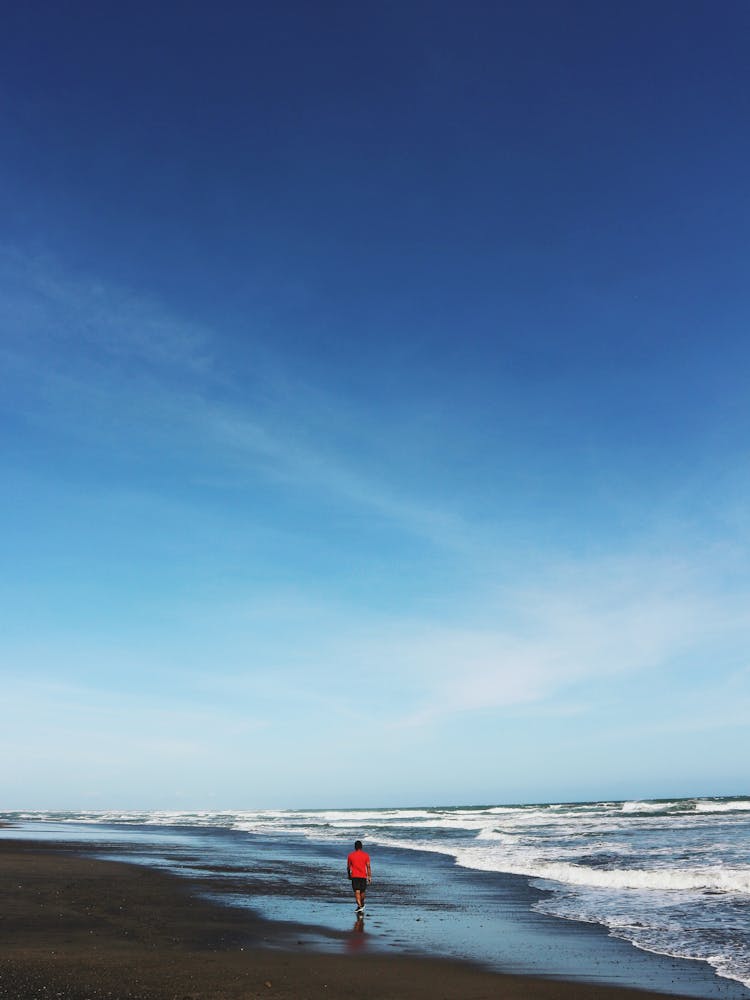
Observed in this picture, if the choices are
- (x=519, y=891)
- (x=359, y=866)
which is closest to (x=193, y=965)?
(x=359, y=866)

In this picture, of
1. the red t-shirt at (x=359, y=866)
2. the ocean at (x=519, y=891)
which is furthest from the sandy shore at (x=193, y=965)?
the red t-shirt at (x=359, y=866)

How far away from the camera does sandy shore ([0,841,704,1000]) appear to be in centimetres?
880

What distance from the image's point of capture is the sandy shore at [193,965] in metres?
8.80

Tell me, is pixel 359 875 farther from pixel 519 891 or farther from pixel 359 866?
pixel 519 891

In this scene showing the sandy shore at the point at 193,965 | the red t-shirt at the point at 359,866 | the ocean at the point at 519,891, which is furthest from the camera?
the red t-shirt at the point at 359,866

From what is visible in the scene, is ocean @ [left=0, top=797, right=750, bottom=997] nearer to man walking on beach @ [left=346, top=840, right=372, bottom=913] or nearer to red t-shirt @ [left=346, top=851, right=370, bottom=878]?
man walking on beach @ [left=346, top=840, right=372, bottom=913]

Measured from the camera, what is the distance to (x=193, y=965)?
33.2ft

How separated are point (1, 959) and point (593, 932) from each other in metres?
10.3

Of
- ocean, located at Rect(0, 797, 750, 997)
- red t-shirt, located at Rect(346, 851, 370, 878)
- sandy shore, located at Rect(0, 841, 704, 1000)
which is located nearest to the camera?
sandy shore, located at Rect(0, 841, 704, 1000)

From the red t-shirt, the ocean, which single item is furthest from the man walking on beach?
the ocean

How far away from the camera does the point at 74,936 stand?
11844 millimetres

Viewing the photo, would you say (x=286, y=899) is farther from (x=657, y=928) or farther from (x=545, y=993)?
(x=545, y=993)

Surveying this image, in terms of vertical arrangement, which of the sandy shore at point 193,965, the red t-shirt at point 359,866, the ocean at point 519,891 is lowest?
the ocean at point 519,891

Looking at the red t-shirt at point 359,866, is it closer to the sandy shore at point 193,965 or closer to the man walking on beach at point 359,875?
the man walking on beach at point 359,875
